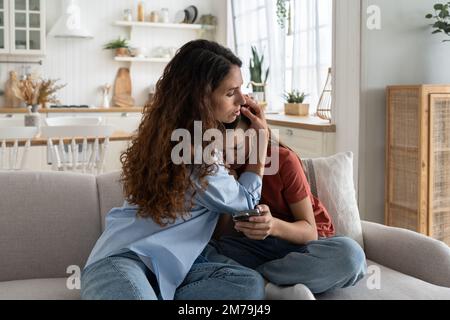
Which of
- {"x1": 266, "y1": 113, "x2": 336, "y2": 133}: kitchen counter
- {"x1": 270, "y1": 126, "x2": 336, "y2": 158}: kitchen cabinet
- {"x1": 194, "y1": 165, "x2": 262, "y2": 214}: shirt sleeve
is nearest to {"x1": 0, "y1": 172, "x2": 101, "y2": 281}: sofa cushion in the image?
{"x1": 194, "y1": 165, "x2": 262, "y2": 214}: shirt sleeve

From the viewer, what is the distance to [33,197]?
191 centimetres

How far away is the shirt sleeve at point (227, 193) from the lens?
1.59 m

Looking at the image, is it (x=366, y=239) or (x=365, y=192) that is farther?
(x=365, y=192)

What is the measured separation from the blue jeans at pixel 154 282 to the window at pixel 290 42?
10.8 feet

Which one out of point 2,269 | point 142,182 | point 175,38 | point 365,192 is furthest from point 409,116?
point 175,38

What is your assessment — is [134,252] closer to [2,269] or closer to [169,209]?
[169,209]

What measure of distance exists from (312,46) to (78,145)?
90.1 inches

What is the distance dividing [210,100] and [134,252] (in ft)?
1.62

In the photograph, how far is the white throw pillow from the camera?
Result: 207 cm

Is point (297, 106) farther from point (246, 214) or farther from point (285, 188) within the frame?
point (246, 214)

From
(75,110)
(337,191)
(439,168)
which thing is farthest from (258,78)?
(337,191)

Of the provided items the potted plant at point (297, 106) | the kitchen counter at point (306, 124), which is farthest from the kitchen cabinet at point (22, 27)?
the kitchen counter at point (306, 124)
